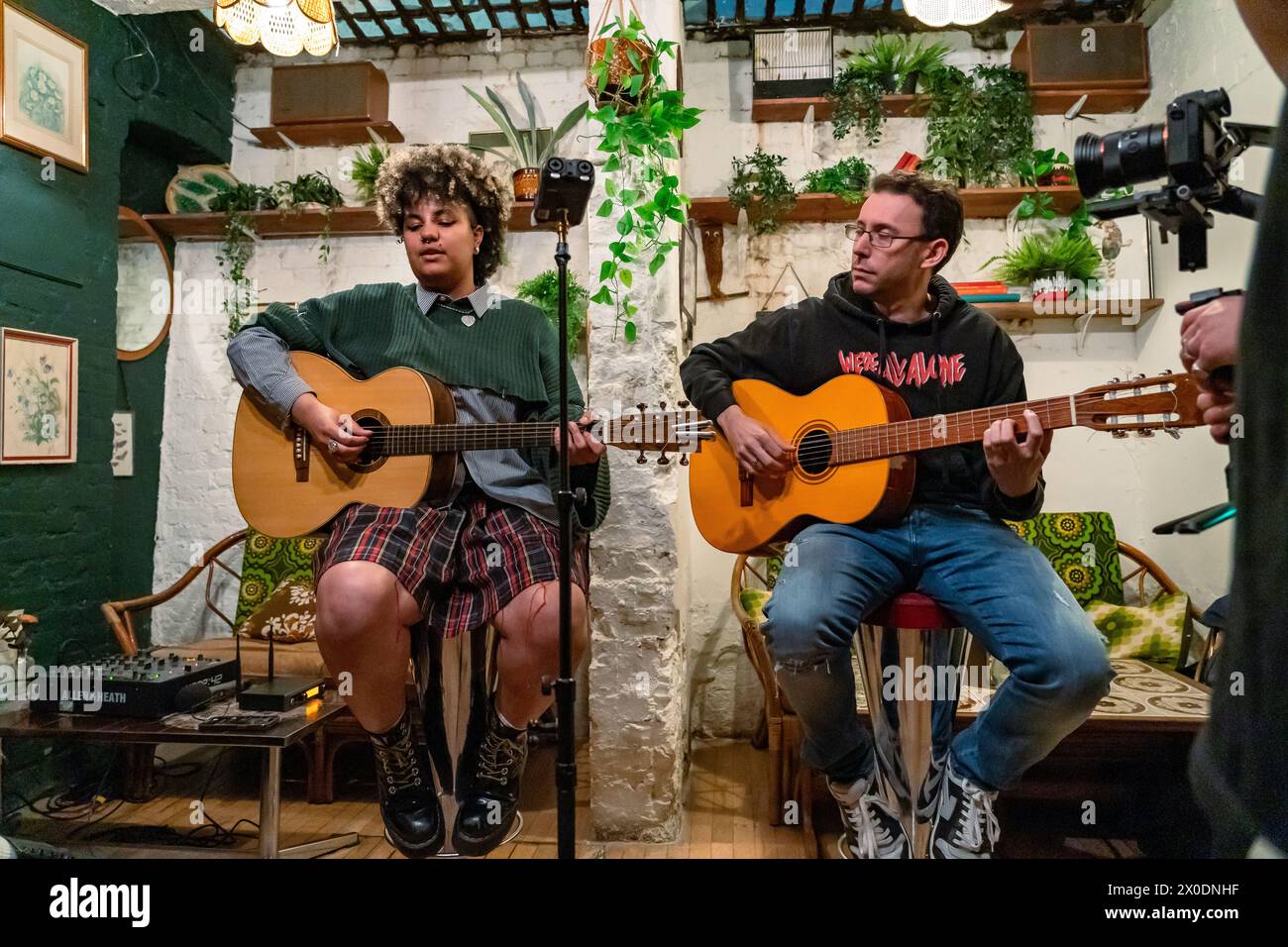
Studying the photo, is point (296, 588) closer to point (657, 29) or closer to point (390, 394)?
point (390, 394)

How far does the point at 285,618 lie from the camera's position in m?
3.59

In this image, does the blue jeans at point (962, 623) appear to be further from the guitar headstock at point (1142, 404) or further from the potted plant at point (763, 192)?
the potted plant at point (763, 192)

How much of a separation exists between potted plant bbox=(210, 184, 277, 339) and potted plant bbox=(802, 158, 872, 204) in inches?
99.1

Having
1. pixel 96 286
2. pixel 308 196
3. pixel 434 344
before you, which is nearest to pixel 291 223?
pixel 308 196

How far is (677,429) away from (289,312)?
109 cm

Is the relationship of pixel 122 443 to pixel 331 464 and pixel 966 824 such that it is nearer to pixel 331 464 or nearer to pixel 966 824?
pixel 331 464

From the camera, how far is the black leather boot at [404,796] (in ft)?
6.50

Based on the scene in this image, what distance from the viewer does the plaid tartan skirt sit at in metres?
1.98

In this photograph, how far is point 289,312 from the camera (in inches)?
86.1

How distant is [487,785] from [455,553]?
58cm

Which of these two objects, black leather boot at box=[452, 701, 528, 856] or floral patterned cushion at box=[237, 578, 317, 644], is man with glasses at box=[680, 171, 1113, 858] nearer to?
black leather boot at box=[452, 701, 528, 856]

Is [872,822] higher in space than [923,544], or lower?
lower

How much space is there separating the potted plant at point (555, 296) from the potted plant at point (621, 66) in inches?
42.6
